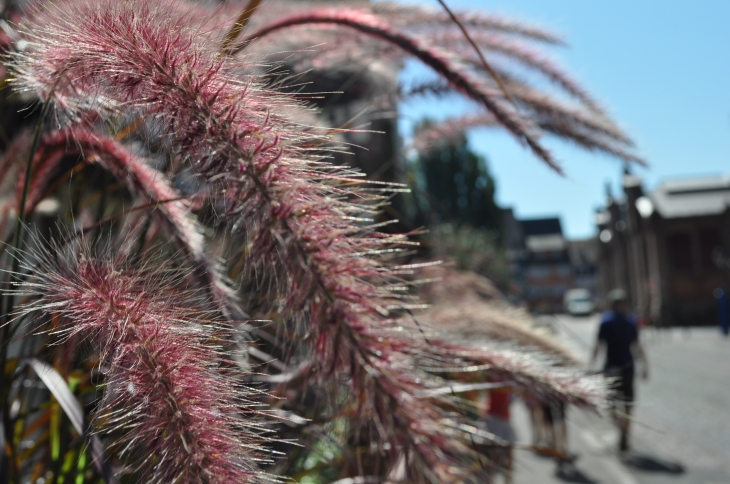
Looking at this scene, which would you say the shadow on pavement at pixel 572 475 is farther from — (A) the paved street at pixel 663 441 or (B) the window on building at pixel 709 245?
(B) the window on building at pixel 709 245

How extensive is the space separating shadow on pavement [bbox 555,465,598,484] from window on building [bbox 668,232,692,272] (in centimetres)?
3558

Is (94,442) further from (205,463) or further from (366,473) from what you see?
(366,473)

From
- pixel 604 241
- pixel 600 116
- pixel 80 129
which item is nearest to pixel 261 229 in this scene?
pixel 80 129

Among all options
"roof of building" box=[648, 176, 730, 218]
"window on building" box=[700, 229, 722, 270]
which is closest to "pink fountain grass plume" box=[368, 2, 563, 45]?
"window on building" box=[700, 229, 722, 270]

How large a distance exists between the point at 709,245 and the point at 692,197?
5.06m

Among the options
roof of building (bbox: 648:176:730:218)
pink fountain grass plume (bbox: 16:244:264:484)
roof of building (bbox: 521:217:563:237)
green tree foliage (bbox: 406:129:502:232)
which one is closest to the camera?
pink fountain grass plume (bbox: 16:244:264:484)

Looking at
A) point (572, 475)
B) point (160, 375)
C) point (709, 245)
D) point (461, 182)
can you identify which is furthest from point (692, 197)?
point (160, 375)

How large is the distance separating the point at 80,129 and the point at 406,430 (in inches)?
31.6

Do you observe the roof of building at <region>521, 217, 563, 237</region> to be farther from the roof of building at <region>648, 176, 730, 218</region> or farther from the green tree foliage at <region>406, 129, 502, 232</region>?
the green tree foliage at <region>406, 129, 502, 232</region>

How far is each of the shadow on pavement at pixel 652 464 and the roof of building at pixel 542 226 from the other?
77.4 meters

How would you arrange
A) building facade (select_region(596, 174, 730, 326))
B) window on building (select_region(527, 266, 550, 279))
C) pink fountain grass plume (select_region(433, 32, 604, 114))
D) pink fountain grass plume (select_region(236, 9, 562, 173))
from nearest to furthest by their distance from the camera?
pink fountain grass plume (select_region(236, 9, 562, 173))
pink fountain grass plume (select_region(433, 32, 604, 114))
building facade (select_region(596, 174, 730, 326))
window on building (select_region(527, 266, 550, 279))

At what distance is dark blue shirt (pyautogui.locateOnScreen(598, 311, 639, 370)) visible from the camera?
24.2 feet

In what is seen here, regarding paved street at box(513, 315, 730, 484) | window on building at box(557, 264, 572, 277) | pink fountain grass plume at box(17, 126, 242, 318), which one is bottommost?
window on building at box(557, 264, 572, 277)

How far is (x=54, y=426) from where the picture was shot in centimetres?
141
